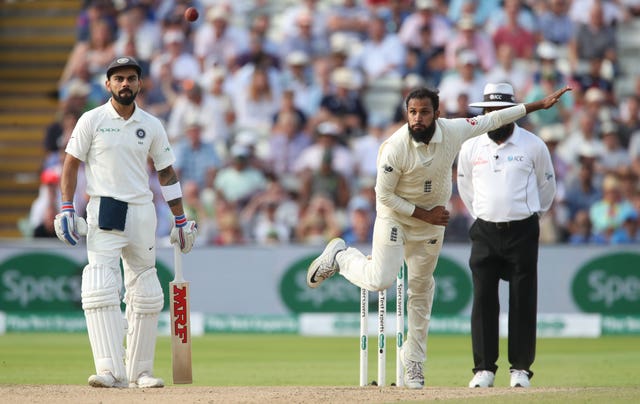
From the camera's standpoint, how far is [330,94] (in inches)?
649

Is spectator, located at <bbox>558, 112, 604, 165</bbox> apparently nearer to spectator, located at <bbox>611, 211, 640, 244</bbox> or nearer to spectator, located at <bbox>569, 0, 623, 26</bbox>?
spectator, located at <bbox>611, 211, 640, 244</bbox>

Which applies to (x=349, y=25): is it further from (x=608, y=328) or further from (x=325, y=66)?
(x=608, y=328)

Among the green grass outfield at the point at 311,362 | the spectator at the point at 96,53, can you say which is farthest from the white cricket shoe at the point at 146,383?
the spectator at the point at 96,53

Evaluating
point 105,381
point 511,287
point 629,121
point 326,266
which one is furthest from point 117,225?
point 629,121

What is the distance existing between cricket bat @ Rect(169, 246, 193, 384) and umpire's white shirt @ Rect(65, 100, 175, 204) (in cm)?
58

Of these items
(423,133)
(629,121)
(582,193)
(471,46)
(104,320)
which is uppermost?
(471,46)

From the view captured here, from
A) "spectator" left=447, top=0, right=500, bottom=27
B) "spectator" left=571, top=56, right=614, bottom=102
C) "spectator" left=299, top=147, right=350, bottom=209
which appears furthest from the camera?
"spectator" left=447, top=0, right=500, bottom=27

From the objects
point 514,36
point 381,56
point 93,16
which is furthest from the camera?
point 93,16

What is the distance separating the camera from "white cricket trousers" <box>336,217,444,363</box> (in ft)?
27.6

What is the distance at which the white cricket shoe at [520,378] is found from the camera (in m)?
8.71

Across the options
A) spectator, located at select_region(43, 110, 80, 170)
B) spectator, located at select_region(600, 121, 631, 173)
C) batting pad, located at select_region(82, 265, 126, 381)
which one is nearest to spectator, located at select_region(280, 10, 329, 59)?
spectator, located at select_region(43, 110, 80, 170)

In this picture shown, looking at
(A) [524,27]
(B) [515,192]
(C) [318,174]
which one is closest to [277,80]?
(C) [318,174]

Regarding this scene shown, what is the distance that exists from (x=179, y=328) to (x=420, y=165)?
73.8 inches

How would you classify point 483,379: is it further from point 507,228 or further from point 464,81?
point 464,81
